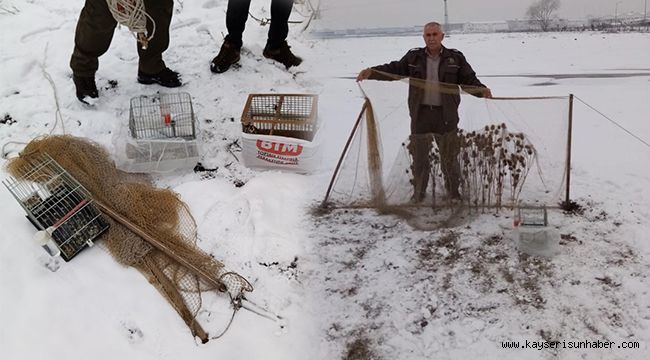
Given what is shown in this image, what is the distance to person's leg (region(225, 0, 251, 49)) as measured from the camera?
388 centimetres

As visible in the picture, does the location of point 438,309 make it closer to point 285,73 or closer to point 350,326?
point 350,326

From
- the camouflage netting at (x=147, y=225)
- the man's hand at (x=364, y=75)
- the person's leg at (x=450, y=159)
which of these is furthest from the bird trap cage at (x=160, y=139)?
the person's leg at (x=450, y=159)

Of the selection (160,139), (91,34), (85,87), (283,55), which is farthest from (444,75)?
(85,87)

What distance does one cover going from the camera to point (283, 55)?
4320 mm

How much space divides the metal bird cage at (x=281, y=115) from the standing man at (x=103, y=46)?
2.56 feet

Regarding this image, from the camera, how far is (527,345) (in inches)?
89.3

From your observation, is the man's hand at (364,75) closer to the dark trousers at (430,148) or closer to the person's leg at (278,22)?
the dark trousers at (430,148)

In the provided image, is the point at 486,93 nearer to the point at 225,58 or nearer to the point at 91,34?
the point at 225,58

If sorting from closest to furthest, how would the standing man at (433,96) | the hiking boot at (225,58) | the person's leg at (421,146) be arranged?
the standing man at (433,96), the person's leg at (421,146), the hiking boot at (225,58)

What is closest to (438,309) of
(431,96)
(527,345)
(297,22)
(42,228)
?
(527,345)

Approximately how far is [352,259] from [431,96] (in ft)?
3.54

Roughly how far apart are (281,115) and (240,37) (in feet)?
2.94

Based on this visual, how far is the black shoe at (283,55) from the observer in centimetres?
430

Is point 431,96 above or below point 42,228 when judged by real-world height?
above
